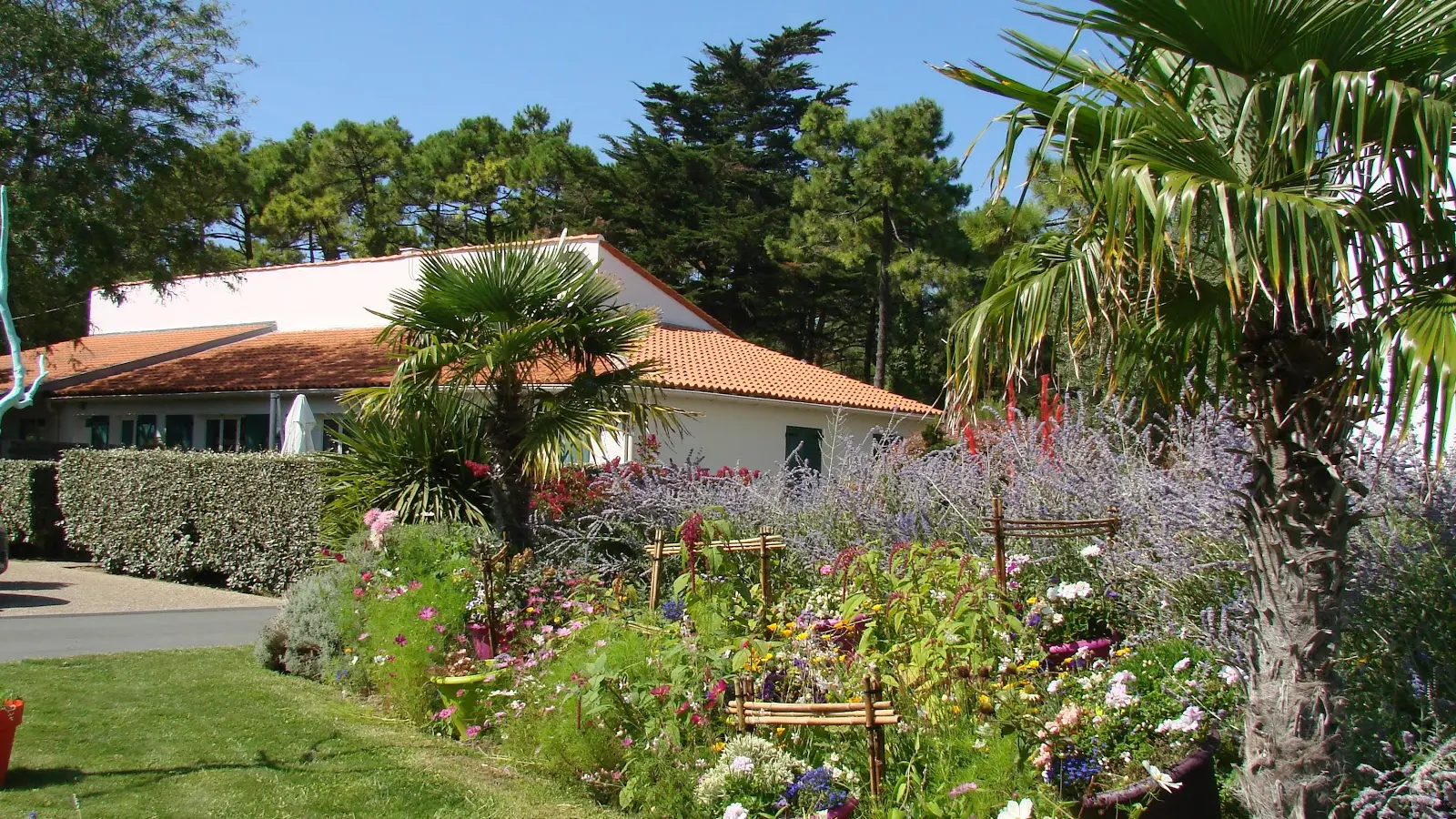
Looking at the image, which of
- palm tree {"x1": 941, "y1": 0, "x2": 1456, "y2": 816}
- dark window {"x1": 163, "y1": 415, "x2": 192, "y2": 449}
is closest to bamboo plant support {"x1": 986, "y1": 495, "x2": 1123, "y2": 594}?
palm tree {"x1": 941, "y1": 0, "x2": 1456, "y2": 816}

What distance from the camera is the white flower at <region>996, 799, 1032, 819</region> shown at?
3568mm

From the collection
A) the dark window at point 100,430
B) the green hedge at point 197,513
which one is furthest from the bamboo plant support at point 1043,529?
the dark window at point 100,430

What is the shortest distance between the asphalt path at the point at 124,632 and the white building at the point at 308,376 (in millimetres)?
6393

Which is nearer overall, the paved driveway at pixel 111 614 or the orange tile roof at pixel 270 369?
the paved driveway at pixel 111 614

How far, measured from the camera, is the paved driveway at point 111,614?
1095 centimetres

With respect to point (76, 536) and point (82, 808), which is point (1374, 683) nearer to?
point (82, 808)

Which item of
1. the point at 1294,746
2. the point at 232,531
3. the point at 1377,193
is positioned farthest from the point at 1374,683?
the point at 232,531

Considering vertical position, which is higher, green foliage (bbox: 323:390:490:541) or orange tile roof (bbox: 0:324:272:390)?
orange tile roof (bbox: 0:324:272:390)

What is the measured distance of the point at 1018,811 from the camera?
3590mm

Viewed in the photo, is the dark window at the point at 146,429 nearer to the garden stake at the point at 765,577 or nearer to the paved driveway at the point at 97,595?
the paved driveway at the point at 97,595

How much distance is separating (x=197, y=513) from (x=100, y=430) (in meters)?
11.9

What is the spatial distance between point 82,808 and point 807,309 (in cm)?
3221

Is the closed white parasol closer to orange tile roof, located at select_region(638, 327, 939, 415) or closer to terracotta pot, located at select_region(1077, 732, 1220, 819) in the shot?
orange tile roof, located at select_region(638, 327, 939, 415)

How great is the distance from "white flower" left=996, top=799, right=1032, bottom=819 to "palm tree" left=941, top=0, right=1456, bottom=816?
981 millimetres
